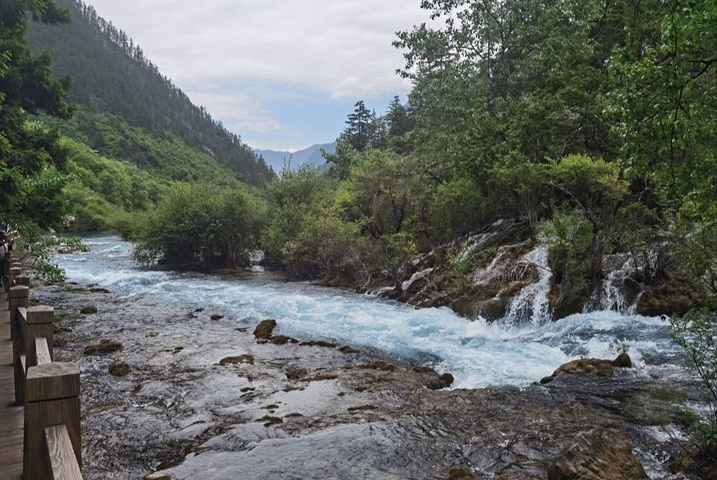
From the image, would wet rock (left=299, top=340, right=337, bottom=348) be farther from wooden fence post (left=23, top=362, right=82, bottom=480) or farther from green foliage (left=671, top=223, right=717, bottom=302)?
wooden fence post (left=23, top=362, right=82, bottom=480)

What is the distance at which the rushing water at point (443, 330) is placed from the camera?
1210 centimetres

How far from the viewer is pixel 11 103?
1459 centimetres

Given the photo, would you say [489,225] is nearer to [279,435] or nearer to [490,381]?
[490,381]

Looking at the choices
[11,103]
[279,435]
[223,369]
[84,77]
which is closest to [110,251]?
[11,103]

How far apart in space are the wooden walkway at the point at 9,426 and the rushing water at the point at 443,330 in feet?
26.6

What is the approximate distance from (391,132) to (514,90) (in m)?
33.1

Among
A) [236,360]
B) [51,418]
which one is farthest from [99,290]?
[51,418]

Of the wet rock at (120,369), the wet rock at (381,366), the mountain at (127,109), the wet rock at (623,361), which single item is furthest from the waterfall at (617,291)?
the mountain at (127,109)

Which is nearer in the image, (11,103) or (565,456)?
Answer: (565,456)

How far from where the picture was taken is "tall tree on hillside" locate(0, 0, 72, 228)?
12391 mm

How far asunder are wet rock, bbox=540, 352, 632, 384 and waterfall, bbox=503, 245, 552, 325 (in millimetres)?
4251

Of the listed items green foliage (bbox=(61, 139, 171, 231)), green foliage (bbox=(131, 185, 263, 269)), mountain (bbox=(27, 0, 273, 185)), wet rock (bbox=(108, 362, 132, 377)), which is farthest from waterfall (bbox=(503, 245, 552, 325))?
mountain (bbox=(27, 0, 273, 185))

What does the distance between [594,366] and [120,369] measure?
35.5 ft

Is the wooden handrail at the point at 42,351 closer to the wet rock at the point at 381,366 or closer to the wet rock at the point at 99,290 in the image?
the wet rock at the point at 381,366
